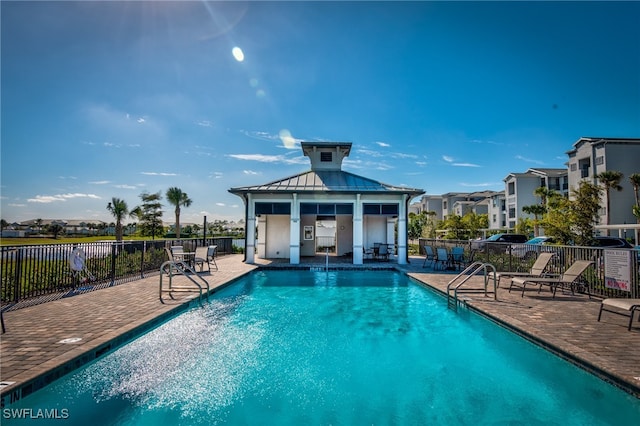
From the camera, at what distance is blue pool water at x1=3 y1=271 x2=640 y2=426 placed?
3498 mm

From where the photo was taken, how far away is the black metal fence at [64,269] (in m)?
6.84

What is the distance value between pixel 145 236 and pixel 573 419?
201 ft

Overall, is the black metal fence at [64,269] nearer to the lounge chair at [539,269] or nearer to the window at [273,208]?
the window at [273,208]

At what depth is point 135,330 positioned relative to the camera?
17.8 ft

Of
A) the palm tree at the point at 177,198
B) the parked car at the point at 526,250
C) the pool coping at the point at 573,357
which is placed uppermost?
the palm tree at the point at 177,198

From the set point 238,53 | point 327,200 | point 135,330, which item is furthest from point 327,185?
point 135,330

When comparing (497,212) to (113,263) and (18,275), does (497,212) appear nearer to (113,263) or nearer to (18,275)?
(113,263)

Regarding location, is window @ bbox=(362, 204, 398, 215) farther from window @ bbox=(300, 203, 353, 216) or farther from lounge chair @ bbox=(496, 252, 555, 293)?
lounge chair @ bbox=(496, 252, 555, 293)

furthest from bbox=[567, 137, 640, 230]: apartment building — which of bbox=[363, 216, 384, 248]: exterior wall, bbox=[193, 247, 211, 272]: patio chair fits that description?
bbox=[193, 247, 211, 272]: patio chair


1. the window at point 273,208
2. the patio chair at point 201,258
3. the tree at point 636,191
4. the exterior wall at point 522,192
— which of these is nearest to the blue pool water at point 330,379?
the patio chair at point 201,258

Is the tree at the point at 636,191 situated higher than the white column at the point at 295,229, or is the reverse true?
the tree at the point at 636,191

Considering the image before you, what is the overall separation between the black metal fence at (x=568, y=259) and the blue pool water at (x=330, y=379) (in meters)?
3.65

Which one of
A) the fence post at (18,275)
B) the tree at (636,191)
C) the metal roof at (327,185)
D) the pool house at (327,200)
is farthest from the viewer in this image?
the tree at (636,191)

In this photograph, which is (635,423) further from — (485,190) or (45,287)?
(485,190)
